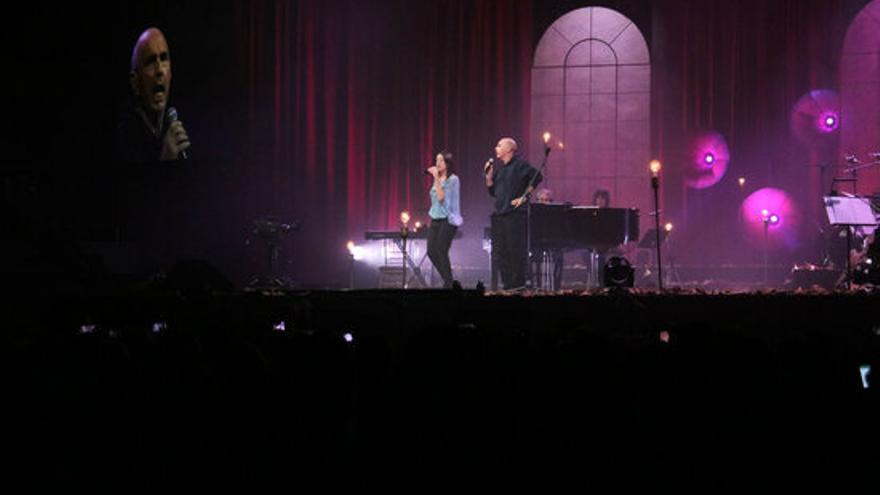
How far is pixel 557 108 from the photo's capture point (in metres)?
15.5

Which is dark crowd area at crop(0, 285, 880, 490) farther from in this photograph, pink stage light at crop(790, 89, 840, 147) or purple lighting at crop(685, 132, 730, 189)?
pink stage light at crop(790, 89, 840, 147)

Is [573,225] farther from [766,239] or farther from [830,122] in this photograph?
[830,122]

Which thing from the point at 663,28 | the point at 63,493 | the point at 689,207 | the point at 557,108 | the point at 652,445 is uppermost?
the point at 663,28

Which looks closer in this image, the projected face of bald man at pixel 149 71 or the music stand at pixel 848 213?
the music stand at pixel 848 213

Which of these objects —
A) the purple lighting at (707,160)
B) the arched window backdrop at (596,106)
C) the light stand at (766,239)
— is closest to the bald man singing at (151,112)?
the arched window backdrop at (596,106)

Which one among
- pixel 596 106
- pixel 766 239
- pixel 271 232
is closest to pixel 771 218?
pixel 766 239

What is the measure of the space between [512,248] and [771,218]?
6.08 metres

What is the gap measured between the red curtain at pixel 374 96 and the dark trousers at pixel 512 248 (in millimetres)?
4837

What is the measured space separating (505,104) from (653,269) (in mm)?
3731

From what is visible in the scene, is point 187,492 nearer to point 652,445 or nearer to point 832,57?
point 652,445

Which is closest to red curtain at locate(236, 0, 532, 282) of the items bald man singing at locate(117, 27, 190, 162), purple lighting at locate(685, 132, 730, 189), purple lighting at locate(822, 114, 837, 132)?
bald man singing at locate(117, 27, 190, 162)

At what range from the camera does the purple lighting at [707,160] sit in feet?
47.9

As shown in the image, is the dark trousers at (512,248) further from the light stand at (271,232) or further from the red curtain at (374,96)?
the red curtain at (374,96)

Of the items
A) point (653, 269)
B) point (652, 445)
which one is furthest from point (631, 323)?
point (653, 269)
